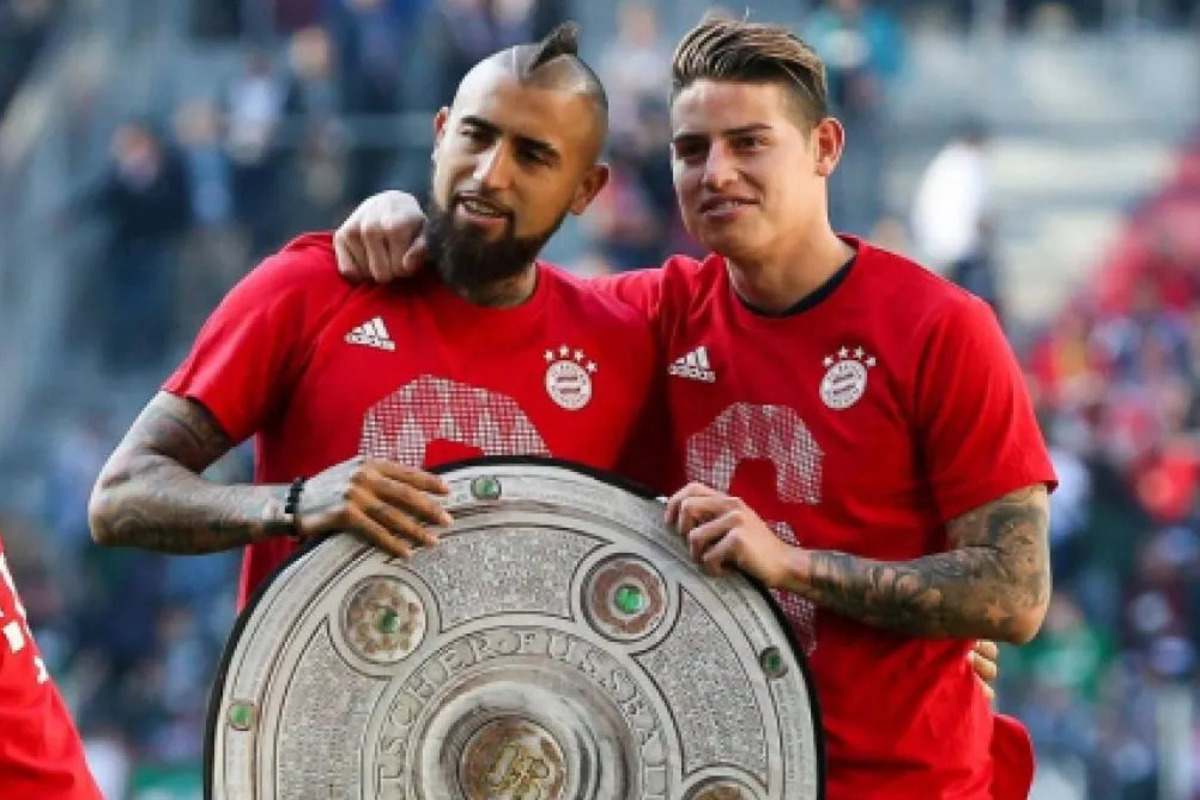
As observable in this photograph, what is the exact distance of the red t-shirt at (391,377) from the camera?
4727 millimetres

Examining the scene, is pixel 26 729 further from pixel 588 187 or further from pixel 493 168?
A: pixel 588 187

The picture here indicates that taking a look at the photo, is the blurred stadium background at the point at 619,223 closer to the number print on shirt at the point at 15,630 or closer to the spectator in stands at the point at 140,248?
the spectator in stands at the point at 140,248

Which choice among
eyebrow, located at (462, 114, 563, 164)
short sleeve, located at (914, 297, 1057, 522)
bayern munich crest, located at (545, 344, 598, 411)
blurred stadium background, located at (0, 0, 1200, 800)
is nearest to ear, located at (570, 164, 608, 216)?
eyebrow, located at (462, 114, 563, 164)

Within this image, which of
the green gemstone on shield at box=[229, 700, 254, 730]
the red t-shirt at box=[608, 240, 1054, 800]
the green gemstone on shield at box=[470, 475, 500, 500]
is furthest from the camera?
the red t-shirt at box=[608, 240, 1054, 800]

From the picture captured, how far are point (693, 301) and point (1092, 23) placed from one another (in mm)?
11298

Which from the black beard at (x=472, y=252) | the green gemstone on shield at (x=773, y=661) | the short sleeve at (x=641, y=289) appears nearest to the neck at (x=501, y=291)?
the black beard at (x=472, y=252)

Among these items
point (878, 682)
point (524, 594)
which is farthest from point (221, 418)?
point (878, 682)

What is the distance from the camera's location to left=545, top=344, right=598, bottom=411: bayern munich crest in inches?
191

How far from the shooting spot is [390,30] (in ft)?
48.0

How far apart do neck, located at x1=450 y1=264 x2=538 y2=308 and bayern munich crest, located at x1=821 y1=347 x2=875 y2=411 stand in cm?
53

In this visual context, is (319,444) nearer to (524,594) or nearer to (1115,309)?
(524,594)

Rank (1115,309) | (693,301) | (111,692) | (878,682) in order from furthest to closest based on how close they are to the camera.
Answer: (1115,309) → (111,692) → (693,301) → (878,682)

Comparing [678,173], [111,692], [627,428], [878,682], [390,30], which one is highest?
[390,30]

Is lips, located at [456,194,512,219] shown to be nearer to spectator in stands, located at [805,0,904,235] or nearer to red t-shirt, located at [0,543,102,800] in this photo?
red t-shirt, located at [0,543,102,800]
